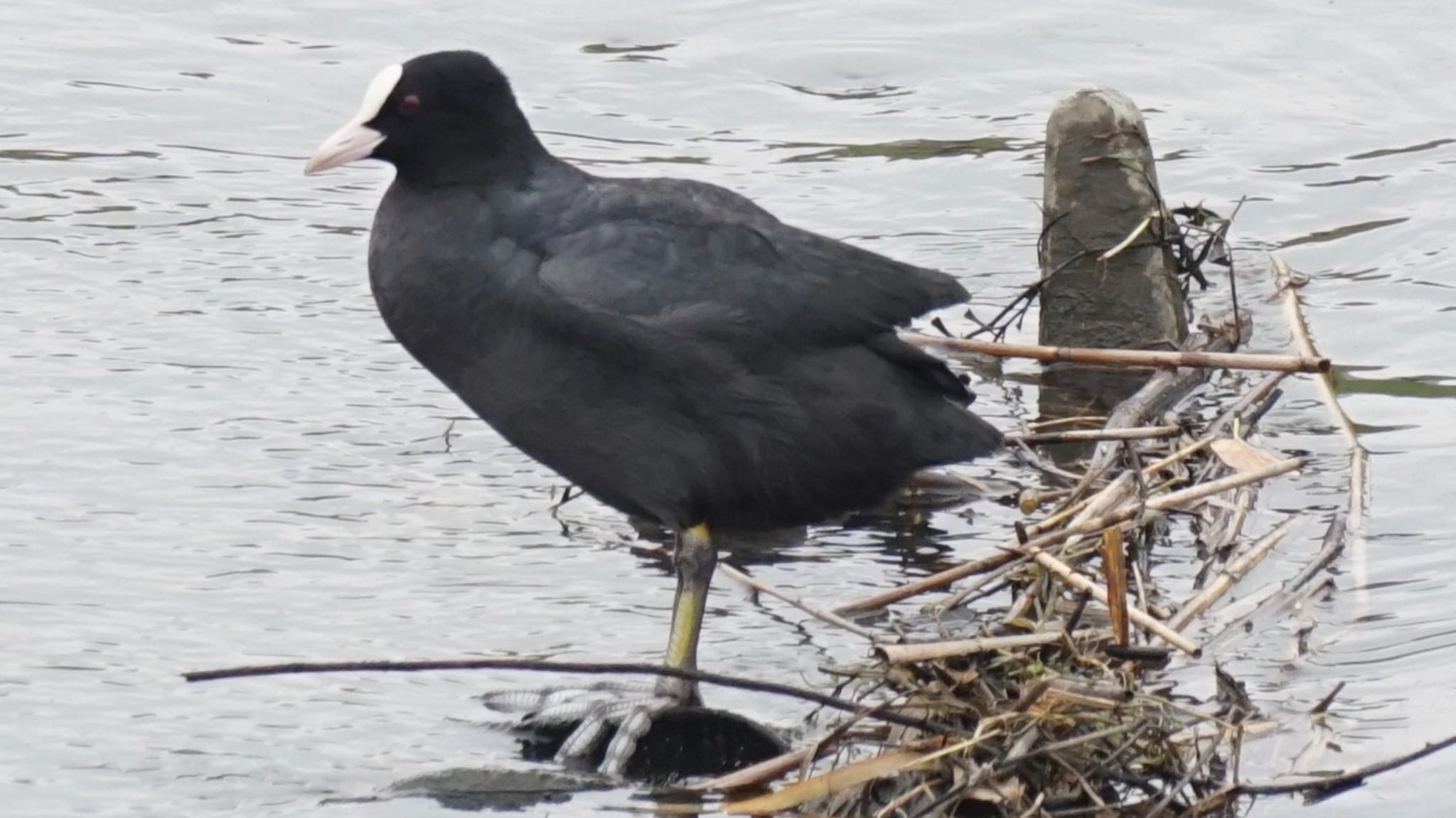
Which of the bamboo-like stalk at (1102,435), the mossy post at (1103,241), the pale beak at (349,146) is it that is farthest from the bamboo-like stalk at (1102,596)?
the mossy post at (1103,241)

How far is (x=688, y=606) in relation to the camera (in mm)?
4645

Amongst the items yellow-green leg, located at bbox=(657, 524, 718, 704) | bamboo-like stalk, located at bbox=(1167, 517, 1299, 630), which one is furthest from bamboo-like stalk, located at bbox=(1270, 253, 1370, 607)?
yellow-green leg, located at bbox=(657, 524, 718, 704)

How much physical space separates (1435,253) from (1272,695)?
119 inches

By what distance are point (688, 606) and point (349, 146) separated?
1166 mm

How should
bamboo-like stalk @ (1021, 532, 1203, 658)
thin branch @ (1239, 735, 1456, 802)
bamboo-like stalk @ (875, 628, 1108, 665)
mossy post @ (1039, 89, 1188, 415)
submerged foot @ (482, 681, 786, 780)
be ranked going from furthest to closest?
mossy post @ (1039, 89, 1188, 415), submerged foot @ (482, 681, 786, 780), bamboo-like stalk @ (1021, 532, 1203, 658), bamboo-like stalk @ (875, 628, 1108, 665), thin branch @ (1239, 735, 1456, 802)

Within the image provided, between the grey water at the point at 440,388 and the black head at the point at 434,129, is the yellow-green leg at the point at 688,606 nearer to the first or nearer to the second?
the grey water at the point at 440,388

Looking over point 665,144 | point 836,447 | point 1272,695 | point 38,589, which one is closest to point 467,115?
point 836,447

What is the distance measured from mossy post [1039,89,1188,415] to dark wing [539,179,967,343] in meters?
1.49

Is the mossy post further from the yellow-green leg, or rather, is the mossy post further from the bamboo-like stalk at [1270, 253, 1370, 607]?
the yellow-green leg

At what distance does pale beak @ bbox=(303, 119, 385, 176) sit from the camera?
4820 millimetres

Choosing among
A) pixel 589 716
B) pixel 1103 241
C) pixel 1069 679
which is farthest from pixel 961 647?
pixel 1103 241

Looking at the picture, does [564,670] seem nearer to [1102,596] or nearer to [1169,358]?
[1102,596]

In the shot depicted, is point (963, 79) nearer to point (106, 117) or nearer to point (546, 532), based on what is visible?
point (106, 117)

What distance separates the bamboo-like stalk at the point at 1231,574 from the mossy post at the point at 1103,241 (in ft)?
3.90
